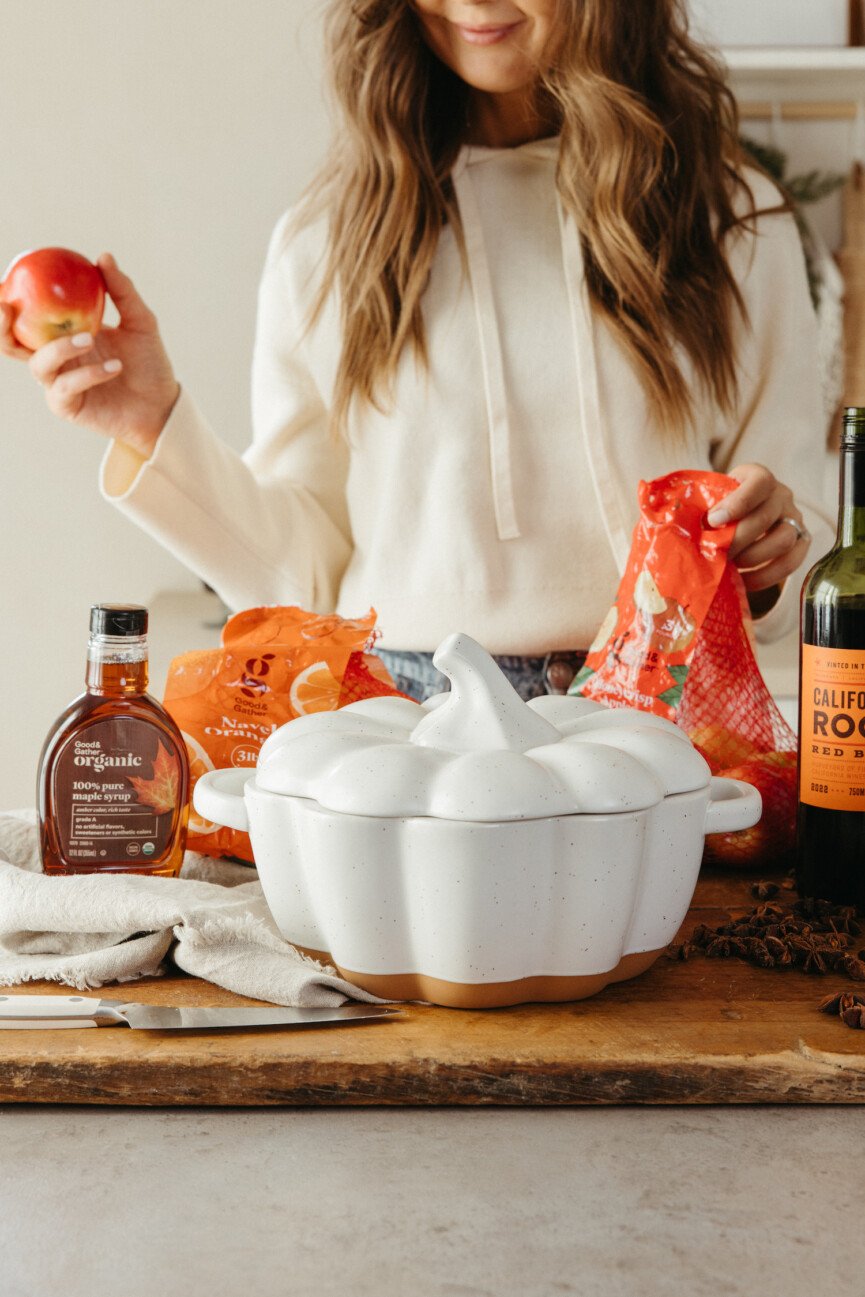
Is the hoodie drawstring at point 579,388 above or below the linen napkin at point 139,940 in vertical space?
Result: above

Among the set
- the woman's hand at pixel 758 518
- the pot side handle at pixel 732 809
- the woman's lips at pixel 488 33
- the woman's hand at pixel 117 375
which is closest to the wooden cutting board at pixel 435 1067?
the pot side handle at pixel 732 809

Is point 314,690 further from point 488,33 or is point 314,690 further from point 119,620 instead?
point 488,33

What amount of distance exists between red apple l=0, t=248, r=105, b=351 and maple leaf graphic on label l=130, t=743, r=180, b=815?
0.61m

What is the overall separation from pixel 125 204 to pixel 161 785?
2008mm

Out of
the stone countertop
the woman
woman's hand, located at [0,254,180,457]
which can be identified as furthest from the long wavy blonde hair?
the stone countertop

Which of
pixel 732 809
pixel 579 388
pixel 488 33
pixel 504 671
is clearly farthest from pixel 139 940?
pixel 488 33

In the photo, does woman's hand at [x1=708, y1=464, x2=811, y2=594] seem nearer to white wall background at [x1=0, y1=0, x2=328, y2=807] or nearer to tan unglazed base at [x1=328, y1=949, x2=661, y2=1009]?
tan unglazed base at [x1=328, y1=949, x2=661, y2=1009]

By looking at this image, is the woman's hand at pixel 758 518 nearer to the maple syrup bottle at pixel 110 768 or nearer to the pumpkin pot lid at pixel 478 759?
the pumpkin pot lid at pixel 478 759

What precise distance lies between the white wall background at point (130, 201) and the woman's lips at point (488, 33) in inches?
49.4

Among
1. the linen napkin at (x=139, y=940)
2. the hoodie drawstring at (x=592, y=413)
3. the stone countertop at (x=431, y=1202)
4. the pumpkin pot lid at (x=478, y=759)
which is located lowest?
the stone countertop at (x=431, y=1202)

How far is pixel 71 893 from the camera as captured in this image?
0.71 meters

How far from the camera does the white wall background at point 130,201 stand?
2.46m

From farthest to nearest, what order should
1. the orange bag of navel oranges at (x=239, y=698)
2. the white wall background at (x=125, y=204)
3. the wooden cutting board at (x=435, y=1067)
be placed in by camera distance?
the white wall background at (x=125, y=204)
the orange bag of navel oranges at (x=239, y=698)
the wooden cutting board at (x=435, y=1067)

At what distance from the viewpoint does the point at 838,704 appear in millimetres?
764
